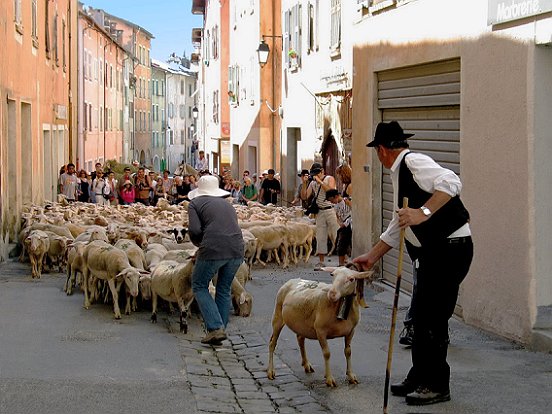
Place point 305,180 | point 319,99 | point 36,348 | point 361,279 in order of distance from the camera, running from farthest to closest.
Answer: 1. point 319,99
2. point 305,180
3. point 36,348
4. point 361,279

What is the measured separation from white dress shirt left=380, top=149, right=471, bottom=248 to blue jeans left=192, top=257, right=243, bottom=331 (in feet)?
10.8

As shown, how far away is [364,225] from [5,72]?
295 inches

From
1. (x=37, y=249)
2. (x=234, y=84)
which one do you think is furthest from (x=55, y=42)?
(x=234, y=84)

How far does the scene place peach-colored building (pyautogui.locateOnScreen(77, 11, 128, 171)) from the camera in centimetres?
4653

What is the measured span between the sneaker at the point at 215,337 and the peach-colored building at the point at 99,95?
2967cm

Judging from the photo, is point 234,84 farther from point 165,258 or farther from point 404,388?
point 404,388

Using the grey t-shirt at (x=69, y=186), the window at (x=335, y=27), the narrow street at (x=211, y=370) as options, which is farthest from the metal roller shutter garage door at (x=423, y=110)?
the grey t-shirt at (x=69, y=186)

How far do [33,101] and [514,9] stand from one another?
52.8 ft

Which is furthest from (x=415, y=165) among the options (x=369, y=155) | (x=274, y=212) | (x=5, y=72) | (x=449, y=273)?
(x=274, y=212)

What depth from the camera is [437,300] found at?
7711mm

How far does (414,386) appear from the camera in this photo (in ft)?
25.8

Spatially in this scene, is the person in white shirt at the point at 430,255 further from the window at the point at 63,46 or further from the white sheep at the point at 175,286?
the window at the point at 63,46

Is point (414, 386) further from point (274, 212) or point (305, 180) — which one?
point (305, 180)

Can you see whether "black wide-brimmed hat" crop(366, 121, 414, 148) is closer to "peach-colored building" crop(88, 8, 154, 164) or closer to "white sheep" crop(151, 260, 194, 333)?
"white sheep" crop(151, 260, 194, 333)
